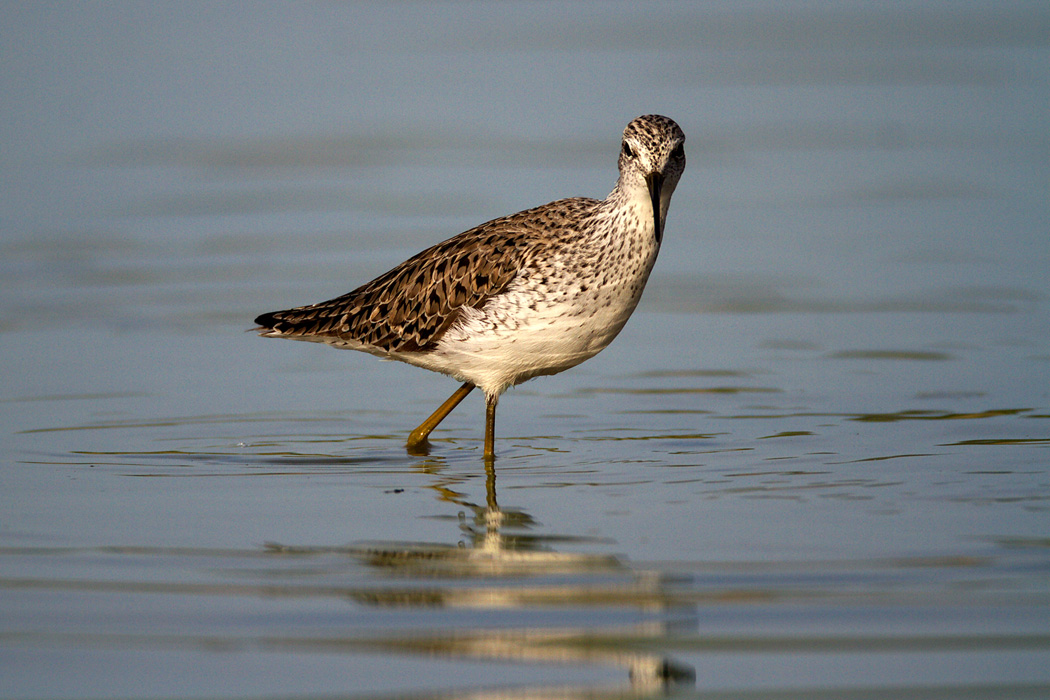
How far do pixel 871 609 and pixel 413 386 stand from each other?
6.55 m

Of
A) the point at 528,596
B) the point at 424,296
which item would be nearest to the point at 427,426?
the point at 424,296

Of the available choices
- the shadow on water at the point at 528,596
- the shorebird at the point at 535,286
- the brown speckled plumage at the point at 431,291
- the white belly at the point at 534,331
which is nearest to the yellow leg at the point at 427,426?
the shorebird at the point at 535,286

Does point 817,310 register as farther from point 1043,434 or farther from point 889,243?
point 1043,434

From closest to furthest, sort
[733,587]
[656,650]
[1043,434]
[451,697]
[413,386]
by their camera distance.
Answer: [451,697]
[656,650]
[733,587]
[1043,434]
[413,386]

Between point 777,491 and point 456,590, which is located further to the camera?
point 777,491

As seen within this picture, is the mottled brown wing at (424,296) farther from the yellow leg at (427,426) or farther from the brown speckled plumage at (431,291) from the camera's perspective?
the yellow leg at (427,426)

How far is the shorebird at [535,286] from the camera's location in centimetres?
972

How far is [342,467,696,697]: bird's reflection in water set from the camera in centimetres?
631

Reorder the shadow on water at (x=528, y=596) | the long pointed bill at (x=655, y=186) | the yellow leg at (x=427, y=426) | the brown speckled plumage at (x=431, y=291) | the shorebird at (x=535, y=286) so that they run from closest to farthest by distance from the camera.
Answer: the shadow on water at (x=528, y=596), the long pointed bill at (x=655, y=186), the shorebird at (x=535, y=286), the brown speckled plumage at (x=431, y=291), the yellow leg at (x=427, y=426)

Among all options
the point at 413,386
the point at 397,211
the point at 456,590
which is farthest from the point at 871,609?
the point at 397,211

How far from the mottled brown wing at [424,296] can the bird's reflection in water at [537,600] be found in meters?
2.26

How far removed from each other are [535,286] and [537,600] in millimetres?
3244

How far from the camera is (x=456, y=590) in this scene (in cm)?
714

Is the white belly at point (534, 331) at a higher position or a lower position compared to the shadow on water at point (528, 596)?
higher
